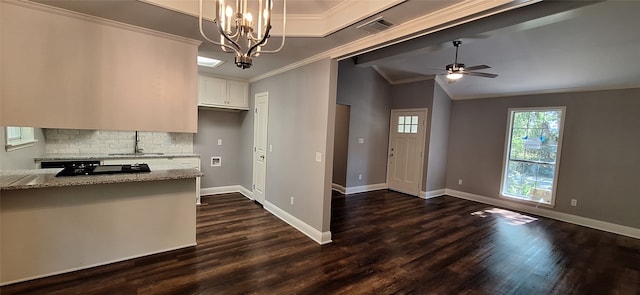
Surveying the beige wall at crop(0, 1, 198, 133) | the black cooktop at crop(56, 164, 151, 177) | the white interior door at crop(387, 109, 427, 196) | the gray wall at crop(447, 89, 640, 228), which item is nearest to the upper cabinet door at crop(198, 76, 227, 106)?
the beige wall at crop(0, 1, 198, 133)

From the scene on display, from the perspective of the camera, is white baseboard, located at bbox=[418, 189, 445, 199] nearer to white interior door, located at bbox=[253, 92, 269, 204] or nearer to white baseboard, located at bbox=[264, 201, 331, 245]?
white baseboard, located at bbox=[264, 201, 331, 245]

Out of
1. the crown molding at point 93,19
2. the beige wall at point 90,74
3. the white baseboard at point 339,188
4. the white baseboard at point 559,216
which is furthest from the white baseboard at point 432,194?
the crown molding at point 93,19

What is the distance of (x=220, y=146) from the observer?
18.1 ft

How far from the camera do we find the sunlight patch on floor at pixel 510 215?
4.60m

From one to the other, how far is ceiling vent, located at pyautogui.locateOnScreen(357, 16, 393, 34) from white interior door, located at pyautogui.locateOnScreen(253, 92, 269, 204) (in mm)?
2559

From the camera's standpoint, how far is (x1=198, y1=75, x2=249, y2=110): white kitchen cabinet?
16.0 feet

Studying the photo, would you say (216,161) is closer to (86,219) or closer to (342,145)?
(342,145)

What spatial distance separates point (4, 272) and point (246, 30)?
294 centimetres

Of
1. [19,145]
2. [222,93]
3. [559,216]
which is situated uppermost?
[222,93]

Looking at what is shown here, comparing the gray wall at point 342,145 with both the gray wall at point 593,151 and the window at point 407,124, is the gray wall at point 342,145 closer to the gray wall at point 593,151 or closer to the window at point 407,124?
the window at point 407,124

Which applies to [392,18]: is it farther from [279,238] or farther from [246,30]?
[279,238]

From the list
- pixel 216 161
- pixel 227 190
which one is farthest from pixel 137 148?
pixel 227 190

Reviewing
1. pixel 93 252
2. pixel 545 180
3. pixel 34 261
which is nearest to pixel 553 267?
pixel 545 180

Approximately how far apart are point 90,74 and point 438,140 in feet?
19.9
